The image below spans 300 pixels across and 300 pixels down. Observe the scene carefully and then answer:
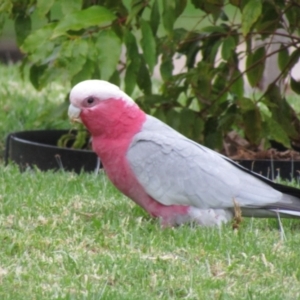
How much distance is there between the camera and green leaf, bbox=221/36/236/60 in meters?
5.77

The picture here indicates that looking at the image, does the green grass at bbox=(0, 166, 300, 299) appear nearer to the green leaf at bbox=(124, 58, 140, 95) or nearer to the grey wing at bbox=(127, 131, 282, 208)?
the grey wing at bbox=(127, 131, 282, 208)

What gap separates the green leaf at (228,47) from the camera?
5770 millimetres

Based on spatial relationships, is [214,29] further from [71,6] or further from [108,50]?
[71,6]

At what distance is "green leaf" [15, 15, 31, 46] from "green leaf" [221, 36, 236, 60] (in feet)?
4.78

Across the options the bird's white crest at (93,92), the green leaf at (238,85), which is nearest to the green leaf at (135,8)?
the bird's white crest at (93,92)

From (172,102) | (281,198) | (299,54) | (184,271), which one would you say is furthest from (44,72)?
(184,271)

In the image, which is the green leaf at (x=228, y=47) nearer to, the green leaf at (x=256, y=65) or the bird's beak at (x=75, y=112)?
the green leaf at (x=256, y=65)

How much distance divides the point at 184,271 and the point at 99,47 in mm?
2088

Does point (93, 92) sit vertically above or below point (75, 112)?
above

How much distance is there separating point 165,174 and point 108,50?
1.25 metres

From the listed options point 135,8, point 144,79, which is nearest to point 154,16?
point 135,8

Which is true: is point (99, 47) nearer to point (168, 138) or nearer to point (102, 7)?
point (102, 7)

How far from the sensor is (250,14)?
5.07 meters

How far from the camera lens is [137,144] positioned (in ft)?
14.1
